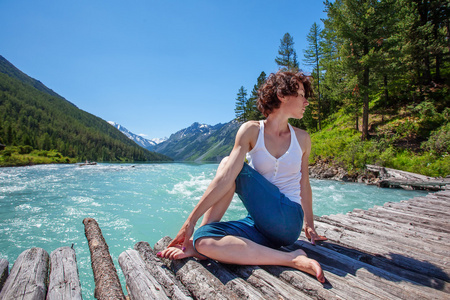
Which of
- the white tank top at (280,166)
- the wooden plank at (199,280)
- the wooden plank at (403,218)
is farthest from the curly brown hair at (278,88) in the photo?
the wooden plank at (403,218)

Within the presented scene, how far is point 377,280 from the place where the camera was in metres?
1.54

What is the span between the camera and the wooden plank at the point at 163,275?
4.89 feet

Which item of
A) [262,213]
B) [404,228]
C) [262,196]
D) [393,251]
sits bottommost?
[404,228]

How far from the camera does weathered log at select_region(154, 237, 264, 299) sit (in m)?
1.35

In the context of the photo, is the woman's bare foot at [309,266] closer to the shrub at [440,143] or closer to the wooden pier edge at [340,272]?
the wooden pier edge at [340,272]

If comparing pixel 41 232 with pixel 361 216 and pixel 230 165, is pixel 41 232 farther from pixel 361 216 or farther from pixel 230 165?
pixel 361 216

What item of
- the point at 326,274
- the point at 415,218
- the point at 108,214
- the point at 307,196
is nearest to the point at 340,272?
the point at 326,274

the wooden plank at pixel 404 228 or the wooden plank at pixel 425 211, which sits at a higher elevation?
the wooden plank at pixel 404 228

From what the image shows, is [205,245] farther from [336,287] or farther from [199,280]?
[336,287]

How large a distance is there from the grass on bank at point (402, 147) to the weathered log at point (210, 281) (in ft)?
43.8

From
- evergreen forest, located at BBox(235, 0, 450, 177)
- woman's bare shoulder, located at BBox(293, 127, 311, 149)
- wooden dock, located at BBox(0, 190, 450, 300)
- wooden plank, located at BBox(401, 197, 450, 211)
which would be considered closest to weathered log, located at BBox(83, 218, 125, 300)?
wooden dock, located at BBox(0, 190, 450, 300)

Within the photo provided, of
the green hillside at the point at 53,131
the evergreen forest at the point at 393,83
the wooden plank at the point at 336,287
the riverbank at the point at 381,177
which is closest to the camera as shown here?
the wooden plank at the point at 336,287

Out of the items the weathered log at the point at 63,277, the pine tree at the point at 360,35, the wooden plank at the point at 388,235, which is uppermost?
the pine tree at the point at 360,35

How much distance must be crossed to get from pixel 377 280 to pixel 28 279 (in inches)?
109
